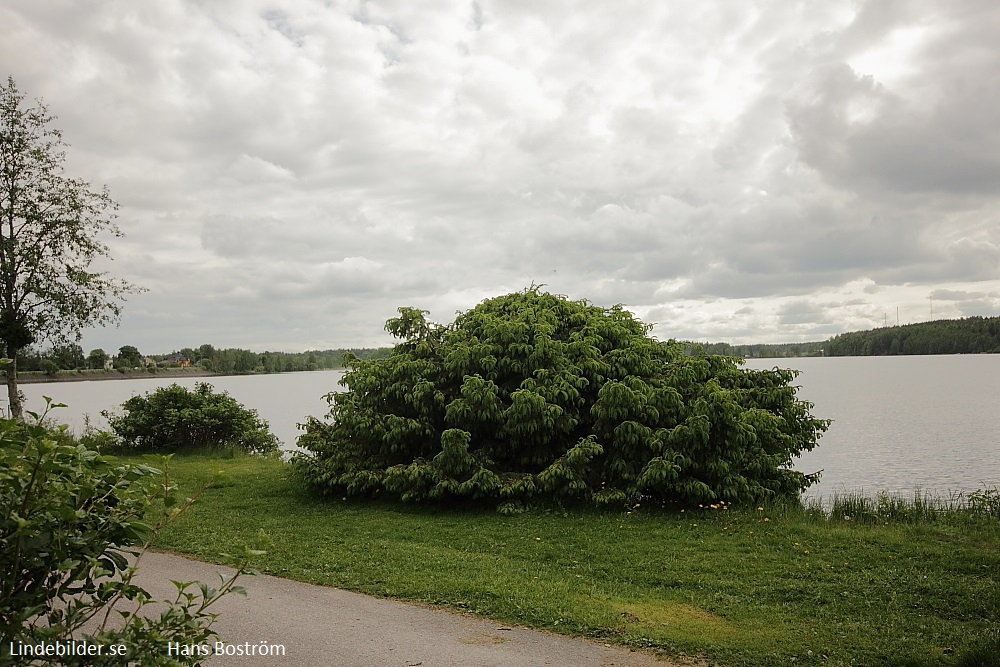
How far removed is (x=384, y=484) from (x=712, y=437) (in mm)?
5288

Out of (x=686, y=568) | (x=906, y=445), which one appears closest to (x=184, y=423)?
(x=686, y=568)

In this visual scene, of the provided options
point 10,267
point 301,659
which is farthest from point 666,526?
point 10,267

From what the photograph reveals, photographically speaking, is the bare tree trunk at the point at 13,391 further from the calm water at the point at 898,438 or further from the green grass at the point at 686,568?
the green grass at the point at 686,568

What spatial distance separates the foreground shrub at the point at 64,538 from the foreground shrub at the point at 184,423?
17.5m

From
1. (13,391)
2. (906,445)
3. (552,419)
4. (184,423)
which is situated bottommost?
(906,445)

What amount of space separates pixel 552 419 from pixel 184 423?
12.4 meters

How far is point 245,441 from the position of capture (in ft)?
66.3

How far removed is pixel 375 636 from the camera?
607cm

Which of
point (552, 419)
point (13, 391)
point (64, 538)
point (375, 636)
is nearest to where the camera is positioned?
point (64, 538)

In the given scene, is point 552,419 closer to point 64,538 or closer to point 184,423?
point 64,538

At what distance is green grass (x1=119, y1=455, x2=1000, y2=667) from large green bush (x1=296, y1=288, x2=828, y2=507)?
0.55 meters

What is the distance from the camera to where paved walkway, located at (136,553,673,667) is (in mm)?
5559

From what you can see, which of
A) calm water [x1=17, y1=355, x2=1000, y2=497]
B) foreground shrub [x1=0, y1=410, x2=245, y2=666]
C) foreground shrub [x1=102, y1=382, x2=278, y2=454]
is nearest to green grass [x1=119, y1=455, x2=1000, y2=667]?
foreground shrub [x1=0, y1=410, x2=245, y2=666]

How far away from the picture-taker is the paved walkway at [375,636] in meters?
5.56
